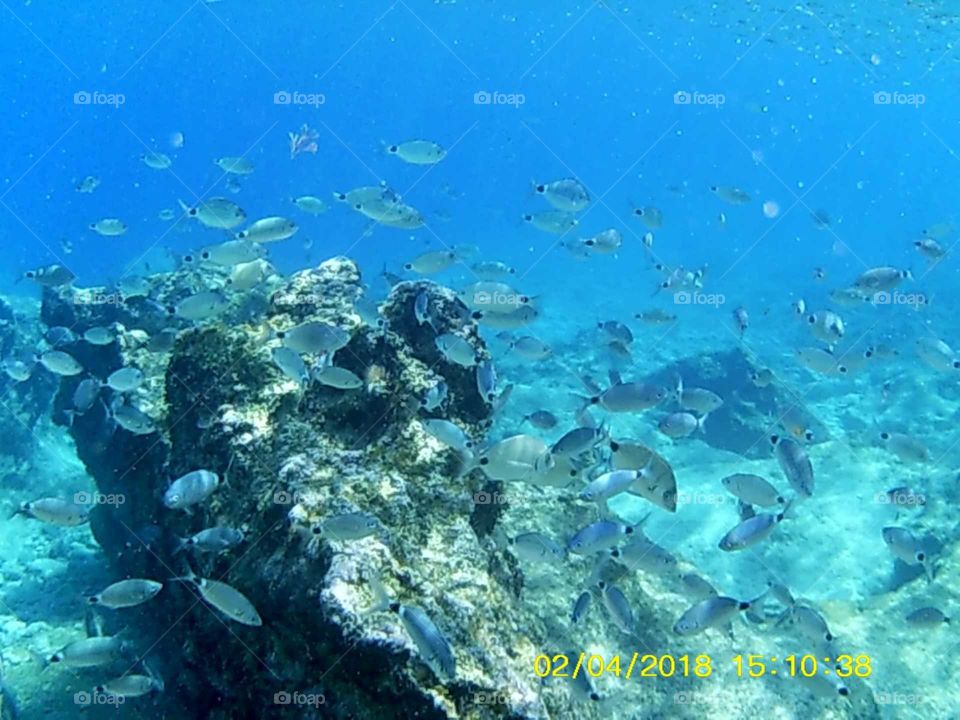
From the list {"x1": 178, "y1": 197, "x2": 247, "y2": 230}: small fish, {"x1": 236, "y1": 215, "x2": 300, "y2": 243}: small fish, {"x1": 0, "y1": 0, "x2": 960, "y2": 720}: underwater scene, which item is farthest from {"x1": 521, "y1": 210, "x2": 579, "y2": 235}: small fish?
{"x1": 178, "y1": 197, "x2": 247, "y2": 230}: small fish

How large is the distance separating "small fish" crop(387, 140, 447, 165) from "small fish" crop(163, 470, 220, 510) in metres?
5.08

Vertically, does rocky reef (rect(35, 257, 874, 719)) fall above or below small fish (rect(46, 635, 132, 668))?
above

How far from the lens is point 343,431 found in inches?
191

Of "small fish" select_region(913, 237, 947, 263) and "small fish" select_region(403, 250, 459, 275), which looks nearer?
"small fish" select_region(403, 250, 459, 275)

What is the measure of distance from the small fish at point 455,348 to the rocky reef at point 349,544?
9.6 inches

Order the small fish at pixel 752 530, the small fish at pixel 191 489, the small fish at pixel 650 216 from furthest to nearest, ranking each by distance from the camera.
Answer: the small fish at pixel 650 216, the small fish at pixel 752 530, the small fish at pixel 191 489

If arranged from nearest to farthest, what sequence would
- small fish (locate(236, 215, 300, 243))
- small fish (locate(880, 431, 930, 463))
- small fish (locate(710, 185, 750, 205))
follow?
small fish (locate(880, 431, 930, 463)), small fish (locate(236, 215, 300, 243)), small fish (locate(710, 185, 750, 205))

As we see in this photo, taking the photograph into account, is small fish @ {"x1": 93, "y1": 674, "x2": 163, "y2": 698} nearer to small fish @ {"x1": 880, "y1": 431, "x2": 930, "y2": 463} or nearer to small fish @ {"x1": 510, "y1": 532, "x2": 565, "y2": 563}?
small fish @ {"x1": 510, "y1": 532, "x2": 565, "y2": 563}

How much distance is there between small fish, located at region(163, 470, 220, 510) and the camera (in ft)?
13.8

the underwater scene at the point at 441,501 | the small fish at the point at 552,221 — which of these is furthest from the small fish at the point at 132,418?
the small fish at the point at 552,221

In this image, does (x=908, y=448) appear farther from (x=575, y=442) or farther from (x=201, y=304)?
(x=201, y=304)

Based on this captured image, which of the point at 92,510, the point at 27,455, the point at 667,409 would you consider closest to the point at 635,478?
the point at 92,510

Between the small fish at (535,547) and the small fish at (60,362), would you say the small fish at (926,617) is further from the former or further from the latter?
the small fish at (60,362)

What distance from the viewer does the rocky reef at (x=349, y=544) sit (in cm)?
324
